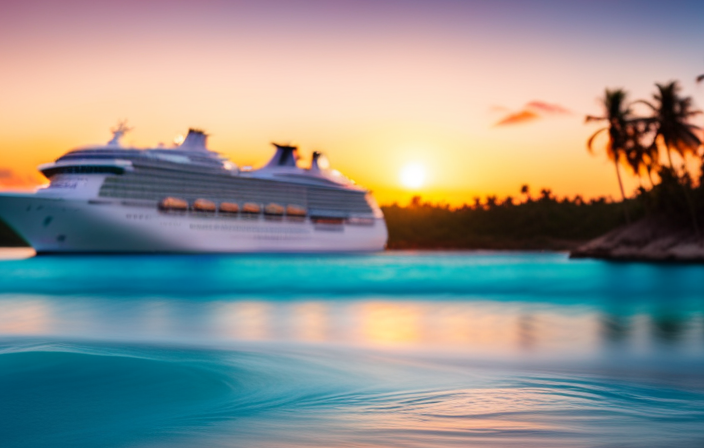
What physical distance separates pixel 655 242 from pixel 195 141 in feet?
163

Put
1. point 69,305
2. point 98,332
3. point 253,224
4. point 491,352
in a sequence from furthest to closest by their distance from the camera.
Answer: point 253,224
point 69,305
point 98,332
point 491,352

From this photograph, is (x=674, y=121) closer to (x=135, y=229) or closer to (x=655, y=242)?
(x=655, y=242)

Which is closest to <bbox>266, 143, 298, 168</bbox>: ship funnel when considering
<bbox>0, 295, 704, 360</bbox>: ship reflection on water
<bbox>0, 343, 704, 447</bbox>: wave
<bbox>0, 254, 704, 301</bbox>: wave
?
<bbox>0, 254, 704, 301</bbox>: wave

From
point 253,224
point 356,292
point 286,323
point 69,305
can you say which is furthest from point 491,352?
point 253,224

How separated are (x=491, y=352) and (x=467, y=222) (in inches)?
5573

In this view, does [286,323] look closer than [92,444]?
No

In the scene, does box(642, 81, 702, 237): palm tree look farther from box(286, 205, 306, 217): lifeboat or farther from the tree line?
box(286, 205, 306, 217): lifeboat

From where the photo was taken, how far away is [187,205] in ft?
214

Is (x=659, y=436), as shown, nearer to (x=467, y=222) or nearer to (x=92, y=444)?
(x=92, y=444)

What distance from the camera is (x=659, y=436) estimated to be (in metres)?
5.30

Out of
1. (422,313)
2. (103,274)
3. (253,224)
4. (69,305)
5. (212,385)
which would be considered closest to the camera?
(212,385)

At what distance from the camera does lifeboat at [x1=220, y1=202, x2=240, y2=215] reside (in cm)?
6951

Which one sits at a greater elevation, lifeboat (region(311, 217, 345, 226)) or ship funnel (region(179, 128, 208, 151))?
ship funnel (region(179, 128, 208, 151))

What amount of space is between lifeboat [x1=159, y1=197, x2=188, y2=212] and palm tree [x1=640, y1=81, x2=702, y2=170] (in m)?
43.7
